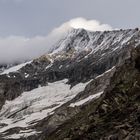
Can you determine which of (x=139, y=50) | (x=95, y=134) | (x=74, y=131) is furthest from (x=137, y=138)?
(x=139, y=50)

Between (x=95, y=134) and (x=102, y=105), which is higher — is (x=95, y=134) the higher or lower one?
the lower one

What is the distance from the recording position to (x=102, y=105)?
9331 centimetres

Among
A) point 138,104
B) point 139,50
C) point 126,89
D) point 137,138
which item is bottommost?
point 137,138

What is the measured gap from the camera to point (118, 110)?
81.8 m

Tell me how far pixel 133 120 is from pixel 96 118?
62.0 feet

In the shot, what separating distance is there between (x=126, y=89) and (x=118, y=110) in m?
19.9

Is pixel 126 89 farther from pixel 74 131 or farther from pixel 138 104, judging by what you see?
pixel 138 104

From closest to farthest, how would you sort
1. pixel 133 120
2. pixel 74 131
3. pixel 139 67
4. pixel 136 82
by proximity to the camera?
1. pixel 133 120
2. pixel 74 131
3. pixel 136 82
4. pixel 139 67

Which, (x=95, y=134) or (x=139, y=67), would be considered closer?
(x=95, y=134)

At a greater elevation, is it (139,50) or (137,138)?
(139,50)

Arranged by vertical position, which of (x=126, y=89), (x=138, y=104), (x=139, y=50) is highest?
(x=139, y=50)

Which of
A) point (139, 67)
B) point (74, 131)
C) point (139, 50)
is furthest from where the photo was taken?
point (139, 50)

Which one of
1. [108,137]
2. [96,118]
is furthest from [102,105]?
[108,137]

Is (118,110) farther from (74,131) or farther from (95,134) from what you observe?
(74,131)
